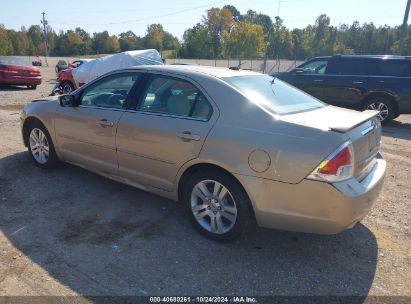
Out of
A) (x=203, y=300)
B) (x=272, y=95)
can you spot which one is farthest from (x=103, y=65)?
(x=203, y=300)

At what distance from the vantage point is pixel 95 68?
42.8 ft

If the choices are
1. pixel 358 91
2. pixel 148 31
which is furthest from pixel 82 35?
pixel 358 91

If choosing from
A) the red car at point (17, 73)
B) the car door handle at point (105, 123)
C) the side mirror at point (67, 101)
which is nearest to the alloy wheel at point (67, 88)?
the red car at point (17, 73)

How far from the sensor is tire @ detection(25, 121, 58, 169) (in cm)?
511

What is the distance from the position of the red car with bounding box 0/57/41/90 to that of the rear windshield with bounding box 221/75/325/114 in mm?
14492

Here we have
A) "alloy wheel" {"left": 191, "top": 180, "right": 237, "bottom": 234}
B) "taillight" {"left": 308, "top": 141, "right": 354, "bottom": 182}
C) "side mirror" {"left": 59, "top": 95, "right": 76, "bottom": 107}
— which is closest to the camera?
"taillight" {"left": 308, "top": 141, "right": 354, "bottom": 182}

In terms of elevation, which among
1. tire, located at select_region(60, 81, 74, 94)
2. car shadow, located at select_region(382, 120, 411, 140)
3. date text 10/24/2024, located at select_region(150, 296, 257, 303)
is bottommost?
car shadow, located at select_region(382, 120, 411, 140)

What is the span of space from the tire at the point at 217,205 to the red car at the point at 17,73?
14.8 m

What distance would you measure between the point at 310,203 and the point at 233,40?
57.2 metres

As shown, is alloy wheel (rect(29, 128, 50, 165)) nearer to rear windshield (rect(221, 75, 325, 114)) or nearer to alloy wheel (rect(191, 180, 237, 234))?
alloy wheel (rect(191, 180, 237, 234))

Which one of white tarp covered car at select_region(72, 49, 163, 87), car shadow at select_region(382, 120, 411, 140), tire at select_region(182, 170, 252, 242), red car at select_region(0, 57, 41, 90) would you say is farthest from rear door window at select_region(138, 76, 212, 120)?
red car at select_region(0, 57, 41, 90)

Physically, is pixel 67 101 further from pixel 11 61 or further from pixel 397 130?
pixel 11 61

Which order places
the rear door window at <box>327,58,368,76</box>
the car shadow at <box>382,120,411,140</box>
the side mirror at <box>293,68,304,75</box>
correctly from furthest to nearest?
the side mirror at <box>293,68,304,75</box> < the rear door window at <box>327,58,368,76</box> < the car shadow at <box>382,120,411,140</box>

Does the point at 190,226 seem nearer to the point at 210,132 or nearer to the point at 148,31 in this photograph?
the point at 210,132
